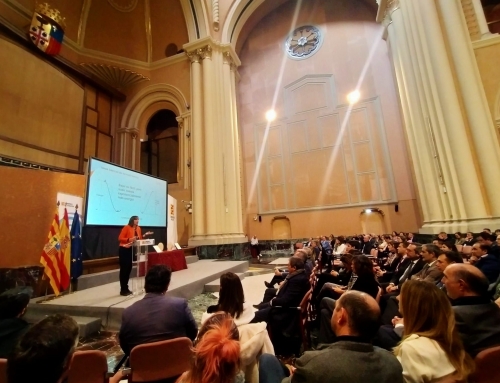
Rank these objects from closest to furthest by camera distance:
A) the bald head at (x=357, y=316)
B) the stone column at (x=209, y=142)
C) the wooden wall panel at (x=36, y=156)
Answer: the bald head at (x=357, y=316) → the wooden wall panel at (x=36, y=156) → the stone column at (x=209, y=142)

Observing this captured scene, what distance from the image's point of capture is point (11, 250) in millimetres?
3613

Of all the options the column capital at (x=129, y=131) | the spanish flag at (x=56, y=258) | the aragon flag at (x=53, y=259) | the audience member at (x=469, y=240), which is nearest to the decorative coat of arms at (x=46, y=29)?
the column capital at (x=129, y=131)

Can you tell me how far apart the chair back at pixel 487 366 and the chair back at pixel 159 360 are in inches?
47.7

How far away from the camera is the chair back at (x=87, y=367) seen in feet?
3.81

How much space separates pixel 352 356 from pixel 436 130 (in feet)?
22.2

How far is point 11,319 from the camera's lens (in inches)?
52.4

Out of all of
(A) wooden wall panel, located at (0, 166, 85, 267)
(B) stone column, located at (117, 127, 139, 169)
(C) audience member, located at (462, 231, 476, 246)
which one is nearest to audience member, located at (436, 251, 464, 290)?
(C) audience member, located at (462, 231, 476, 246)

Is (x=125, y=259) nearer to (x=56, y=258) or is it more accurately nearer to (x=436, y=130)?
(x=56, y=258)

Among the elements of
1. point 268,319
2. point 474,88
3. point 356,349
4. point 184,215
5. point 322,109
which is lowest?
point 268,319

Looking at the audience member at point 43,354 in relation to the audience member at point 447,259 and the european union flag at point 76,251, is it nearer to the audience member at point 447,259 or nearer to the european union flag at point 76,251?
the audience member at point 447,259

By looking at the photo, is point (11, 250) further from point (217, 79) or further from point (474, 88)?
point (474, 88)

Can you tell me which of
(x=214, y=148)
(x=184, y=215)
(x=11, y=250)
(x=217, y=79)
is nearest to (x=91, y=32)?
(x=217, y=79)

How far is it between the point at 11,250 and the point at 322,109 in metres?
9.90

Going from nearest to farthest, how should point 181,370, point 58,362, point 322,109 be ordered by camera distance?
point 58,362, point 181,370, point 322,109
